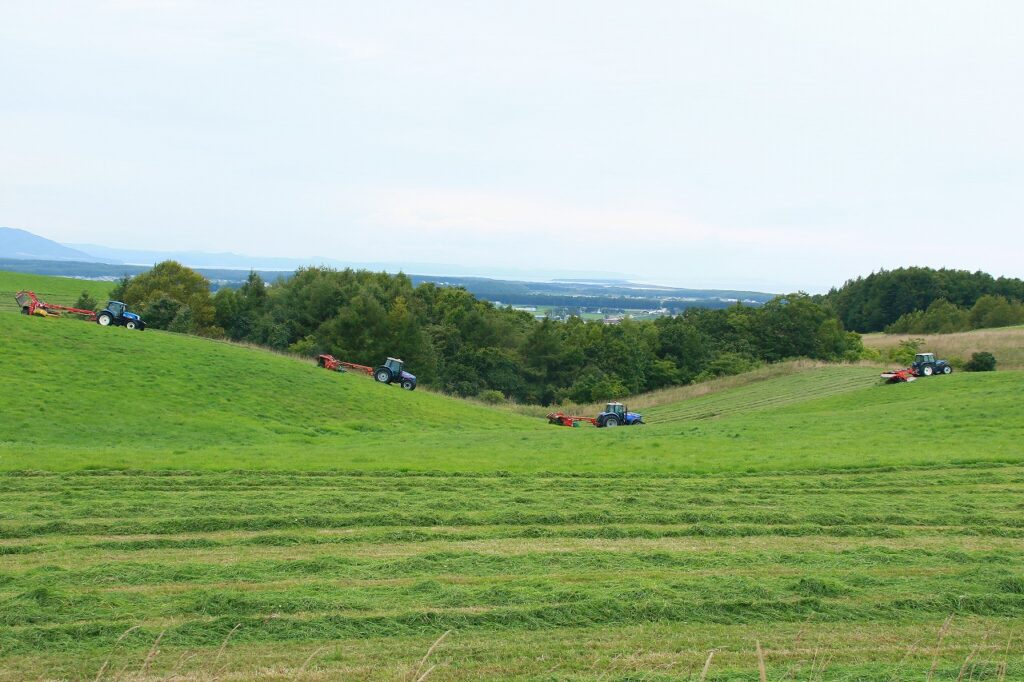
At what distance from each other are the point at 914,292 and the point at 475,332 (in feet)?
201

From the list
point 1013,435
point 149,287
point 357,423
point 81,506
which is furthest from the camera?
point 149,287

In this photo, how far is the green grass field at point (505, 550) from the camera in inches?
319

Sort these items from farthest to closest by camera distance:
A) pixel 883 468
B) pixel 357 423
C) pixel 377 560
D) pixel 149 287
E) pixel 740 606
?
pixel 149 287 < pixel 357 423 < pixel 883 468 < pixel 377 560 < pixel 740 606

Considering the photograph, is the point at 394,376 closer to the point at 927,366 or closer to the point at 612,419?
the point at 612,419

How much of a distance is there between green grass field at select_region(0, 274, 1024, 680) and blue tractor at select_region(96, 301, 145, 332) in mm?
13660

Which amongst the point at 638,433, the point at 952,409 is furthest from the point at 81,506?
the point at 952,409

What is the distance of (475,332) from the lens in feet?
257

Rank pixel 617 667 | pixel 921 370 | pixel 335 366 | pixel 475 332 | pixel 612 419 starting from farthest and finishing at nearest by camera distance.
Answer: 1. pixel 475 332
2. pixel 335 366
3. pixel 921 370
4. pixel 612 419
5. pixel 617 667

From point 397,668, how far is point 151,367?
91.0 feet

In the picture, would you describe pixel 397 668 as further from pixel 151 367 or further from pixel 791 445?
pixel 151 367

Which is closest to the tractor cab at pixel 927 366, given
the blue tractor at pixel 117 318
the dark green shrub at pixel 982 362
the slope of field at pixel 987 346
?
the dark green shrub at pixel 982 362

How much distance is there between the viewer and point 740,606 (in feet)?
31.2

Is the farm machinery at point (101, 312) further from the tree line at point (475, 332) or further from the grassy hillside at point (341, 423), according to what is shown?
the tree line at point (475, 332)

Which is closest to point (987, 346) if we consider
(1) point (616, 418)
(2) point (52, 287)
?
(1) point (616, 418)
